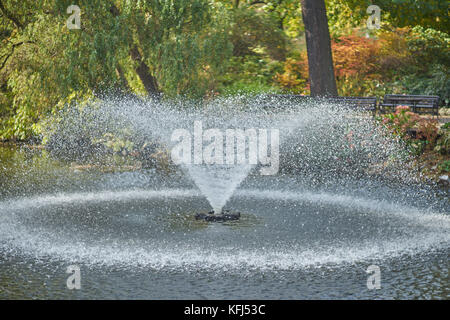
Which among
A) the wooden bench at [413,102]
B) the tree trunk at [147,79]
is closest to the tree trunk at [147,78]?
the tree trunk at [147,79]

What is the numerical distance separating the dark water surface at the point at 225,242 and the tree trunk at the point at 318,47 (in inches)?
226

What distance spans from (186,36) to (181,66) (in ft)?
3.36

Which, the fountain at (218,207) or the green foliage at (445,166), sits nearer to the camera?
the fountain at (218,207)

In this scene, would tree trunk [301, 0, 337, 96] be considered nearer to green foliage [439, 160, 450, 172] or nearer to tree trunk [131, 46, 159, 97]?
tree trunk [131, 46, 159, 97]

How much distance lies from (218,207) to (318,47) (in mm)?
10259

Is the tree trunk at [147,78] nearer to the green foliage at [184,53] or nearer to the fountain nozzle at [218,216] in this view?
the green foliage at [184,53]

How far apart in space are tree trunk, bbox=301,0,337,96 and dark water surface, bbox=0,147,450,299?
5.74 metres

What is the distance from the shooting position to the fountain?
888 centimetres

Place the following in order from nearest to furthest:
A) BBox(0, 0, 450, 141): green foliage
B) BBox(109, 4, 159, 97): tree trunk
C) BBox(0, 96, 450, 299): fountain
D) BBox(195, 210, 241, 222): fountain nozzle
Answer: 1. BBox(0, 96, 450, 299): fountain
2. BBox(195, 210, 241, 222): fountain nozzle
3. BBox(0, 0, 450, 141): green foliage
4. BBox(109, 4, 159, 97): tree trunk

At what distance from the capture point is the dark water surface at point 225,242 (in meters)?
8.52

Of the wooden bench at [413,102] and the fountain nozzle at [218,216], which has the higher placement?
the wooden bench at [413,102]

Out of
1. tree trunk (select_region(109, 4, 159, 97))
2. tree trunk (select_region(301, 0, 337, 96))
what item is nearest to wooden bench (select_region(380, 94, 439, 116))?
tree trunk (select_region(301, 0, 337, 96))
